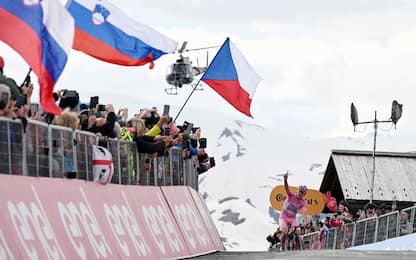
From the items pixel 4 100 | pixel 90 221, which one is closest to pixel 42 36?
pixel 4 100

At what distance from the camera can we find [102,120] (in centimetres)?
1745

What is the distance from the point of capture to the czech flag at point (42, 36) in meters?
12.5

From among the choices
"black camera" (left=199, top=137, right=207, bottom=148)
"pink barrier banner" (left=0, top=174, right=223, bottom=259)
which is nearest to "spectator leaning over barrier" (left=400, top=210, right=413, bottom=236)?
"black camera" (left=199, top=137, right=207, bottom=148)

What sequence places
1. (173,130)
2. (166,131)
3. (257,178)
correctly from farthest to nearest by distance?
1. (257,178)
2. (173,130)
3. (166,131)

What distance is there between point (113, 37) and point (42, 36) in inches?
291

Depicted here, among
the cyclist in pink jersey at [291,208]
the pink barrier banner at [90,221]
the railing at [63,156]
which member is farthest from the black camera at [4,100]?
the cyclist in pink jersey at [291,208]

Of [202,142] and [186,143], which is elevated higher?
[186,143]

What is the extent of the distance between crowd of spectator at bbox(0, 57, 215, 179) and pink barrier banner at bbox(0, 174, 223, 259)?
0.68m

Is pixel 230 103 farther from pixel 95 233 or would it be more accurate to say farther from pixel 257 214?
pixel 257 214

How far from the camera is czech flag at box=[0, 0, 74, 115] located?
12492 millimetres

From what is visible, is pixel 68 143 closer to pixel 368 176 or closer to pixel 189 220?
pixel 189 220

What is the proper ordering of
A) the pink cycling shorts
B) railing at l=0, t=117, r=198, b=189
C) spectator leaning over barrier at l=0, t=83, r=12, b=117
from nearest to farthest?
spectator leaning over barrier at l=0, t=83, r=12, b=117 < railing at l=0, t=117, r=198, b=189 < the pink cycling shorts

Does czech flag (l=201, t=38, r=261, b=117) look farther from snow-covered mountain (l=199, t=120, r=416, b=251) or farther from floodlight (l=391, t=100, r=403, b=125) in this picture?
snow-covered mountain (l=199, t=120, r=416, b=251)

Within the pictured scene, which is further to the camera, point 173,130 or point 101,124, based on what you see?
point 173,130
